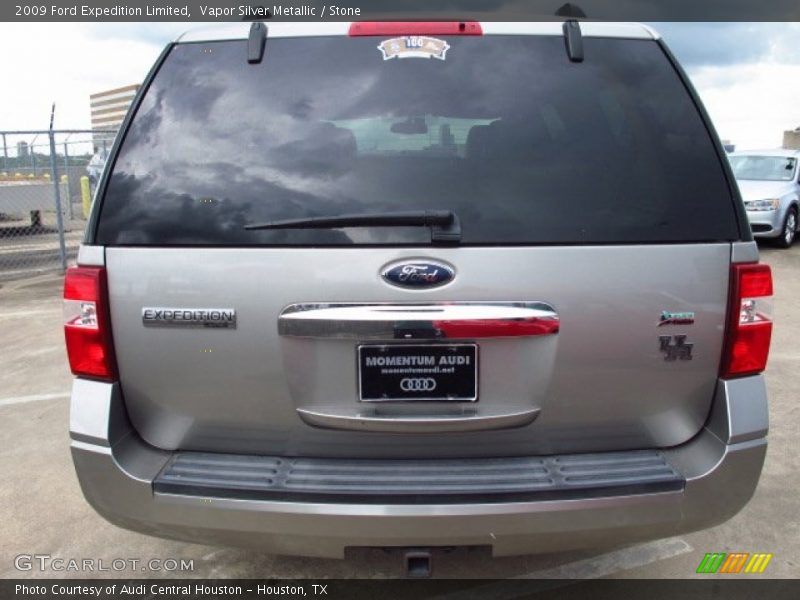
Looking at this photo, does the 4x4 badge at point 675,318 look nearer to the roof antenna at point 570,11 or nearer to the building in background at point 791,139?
the roof antenna at point 570,11

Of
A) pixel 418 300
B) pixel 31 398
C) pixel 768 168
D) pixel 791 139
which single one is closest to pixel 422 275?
pixel 418 300

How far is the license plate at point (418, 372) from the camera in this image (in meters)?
1.86

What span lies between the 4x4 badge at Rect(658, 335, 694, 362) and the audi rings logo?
68 centimetres

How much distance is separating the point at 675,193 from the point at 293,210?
45.2 inches

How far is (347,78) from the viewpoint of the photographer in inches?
80.7

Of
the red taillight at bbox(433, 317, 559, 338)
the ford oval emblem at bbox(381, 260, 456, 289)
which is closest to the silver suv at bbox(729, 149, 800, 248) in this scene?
the red taillight at bbox(433, 317, 559, 338)

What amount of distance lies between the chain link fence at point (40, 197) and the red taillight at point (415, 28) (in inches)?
333

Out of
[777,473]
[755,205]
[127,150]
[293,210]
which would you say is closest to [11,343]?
[127,150]

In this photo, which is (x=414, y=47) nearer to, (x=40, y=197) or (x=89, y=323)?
(x=89, y=323)

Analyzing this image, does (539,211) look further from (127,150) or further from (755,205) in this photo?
(755,205)

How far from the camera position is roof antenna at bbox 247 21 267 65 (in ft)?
6.80

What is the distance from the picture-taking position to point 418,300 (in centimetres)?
183
